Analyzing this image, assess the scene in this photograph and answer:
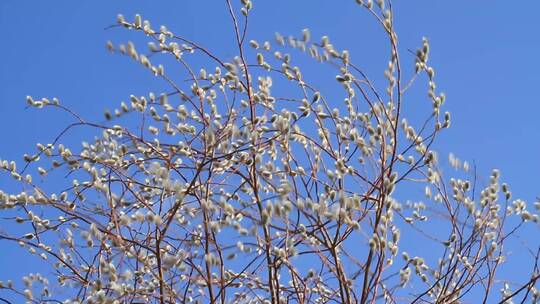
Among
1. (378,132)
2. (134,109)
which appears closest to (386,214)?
(378,132)

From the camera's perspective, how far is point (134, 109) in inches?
113

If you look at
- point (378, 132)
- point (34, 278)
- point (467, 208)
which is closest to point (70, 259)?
point (34, 278)

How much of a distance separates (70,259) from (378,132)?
1403 millimetres

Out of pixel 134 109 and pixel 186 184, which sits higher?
pixel 134 109

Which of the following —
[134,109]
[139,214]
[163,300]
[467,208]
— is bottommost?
[163,300]

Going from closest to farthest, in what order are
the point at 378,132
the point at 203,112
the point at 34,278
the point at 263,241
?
the point at 263,241
the point at 378,132
the point at 203,112
the point at 34,278

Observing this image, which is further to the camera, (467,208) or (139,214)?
(467,208)

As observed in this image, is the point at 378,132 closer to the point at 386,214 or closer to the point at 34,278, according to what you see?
the point at 386,214

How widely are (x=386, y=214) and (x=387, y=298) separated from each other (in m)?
0.50

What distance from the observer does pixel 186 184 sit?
280cm

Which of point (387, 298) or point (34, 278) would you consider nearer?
point (387, 298)

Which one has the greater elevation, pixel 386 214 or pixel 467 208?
pixel 467 208

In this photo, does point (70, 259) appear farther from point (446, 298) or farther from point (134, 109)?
point (446, 298)

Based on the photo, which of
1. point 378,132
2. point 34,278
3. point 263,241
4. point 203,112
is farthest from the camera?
point 34,278
